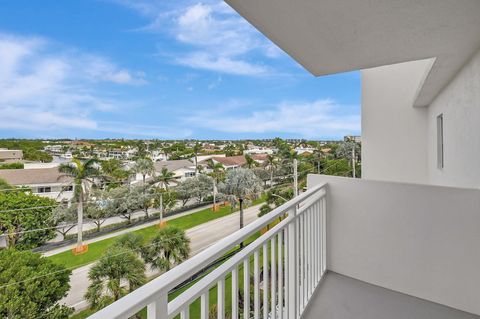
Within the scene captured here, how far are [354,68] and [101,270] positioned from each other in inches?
222

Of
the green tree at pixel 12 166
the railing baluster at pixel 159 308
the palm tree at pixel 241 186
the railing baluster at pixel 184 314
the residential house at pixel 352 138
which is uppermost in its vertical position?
the residential house at pixel 352 138

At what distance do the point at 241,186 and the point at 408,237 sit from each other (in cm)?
914

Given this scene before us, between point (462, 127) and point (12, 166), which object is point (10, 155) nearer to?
point (12, 166)

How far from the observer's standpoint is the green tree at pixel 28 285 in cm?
467

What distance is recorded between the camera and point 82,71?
523 inches

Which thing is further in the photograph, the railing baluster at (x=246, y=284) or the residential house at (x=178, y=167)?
the residential house at (x=178, y=167)

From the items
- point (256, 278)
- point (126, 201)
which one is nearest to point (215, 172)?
point (126, 201)

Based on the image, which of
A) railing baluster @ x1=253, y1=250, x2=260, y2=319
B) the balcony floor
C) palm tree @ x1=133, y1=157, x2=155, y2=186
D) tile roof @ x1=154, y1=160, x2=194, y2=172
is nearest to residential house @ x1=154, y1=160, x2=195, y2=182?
tile roof @ x1=154, y1=160, x2=194, y2=172

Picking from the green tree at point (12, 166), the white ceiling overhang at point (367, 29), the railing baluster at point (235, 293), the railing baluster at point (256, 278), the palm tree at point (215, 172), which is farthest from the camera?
the palm tree at point (215, 172)

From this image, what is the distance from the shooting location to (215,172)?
34.4 ft

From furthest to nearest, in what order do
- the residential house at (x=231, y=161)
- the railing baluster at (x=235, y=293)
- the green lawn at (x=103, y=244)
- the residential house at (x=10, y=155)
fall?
the residential house at (x=231, y=161), the green lawn at (x=103, y=244), the residential house at (x=10, y=155), the railing baluster at (x=235, y=293)

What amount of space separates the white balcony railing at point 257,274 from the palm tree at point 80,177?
524cm

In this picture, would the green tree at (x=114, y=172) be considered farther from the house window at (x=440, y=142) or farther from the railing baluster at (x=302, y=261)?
the house window at (x=440, y=142)

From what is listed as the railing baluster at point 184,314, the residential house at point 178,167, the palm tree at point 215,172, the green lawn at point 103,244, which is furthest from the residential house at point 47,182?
Answer: the railing baluster at point 184,314
